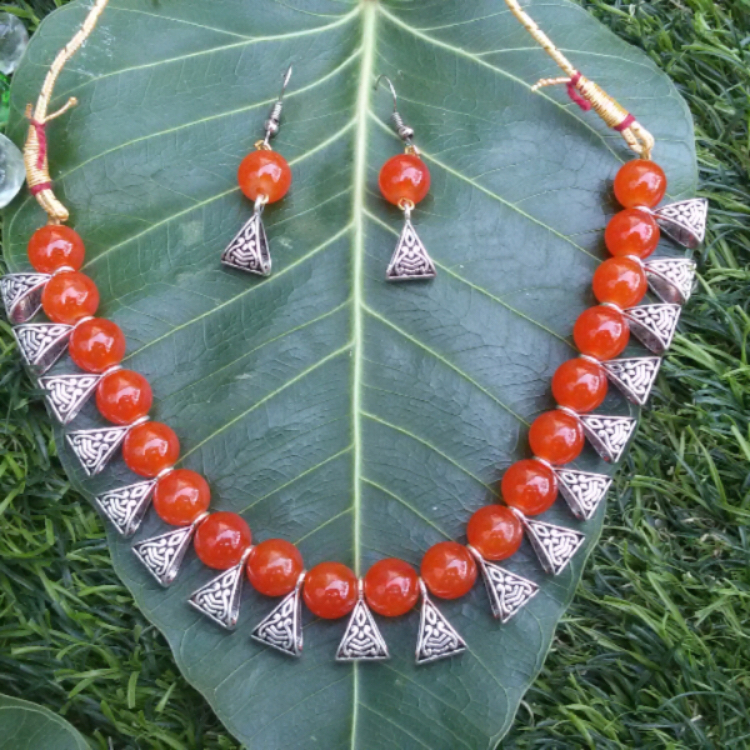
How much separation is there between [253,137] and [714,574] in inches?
36.8

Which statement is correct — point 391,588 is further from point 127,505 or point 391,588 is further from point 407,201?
point 407,201

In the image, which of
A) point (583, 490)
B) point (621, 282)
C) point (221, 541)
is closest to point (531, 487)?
point (583, 490)

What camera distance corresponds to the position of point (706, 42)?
4.62ft

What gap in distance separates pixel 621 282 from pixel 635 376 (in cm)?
13

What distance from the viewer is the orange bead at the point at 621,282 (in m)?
1.22

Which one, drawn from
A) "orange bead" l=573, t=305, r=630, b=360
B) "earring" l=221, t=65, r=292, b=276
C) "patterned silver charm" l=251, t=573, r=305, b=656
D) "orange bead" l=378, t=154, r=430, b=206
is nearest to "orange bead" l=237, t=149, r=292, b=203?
"earring" l=221, t=65, r=292, b=276

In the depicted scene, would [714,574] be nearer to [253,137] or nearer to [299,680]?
[299,680]

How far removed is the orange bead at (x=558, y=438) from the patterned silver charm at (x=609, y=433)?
2 centimetres

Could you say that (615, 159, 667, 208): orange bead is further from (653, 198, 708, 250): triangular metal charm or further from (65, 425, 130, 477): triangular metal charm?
(65, 425, 130, 477): triangular metal charm

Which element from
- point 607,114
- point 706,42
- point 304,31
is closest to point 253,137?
point 304,31

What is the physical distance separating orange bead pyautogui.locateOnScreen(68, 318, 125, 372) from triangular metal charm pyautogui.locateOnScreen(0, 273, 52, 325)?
83 millimetres

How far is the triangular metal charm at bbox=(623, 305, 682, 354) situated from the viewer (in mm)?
1214

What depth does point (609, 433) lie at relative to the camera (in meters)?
1.18

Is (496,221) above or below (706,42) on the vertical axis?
below
